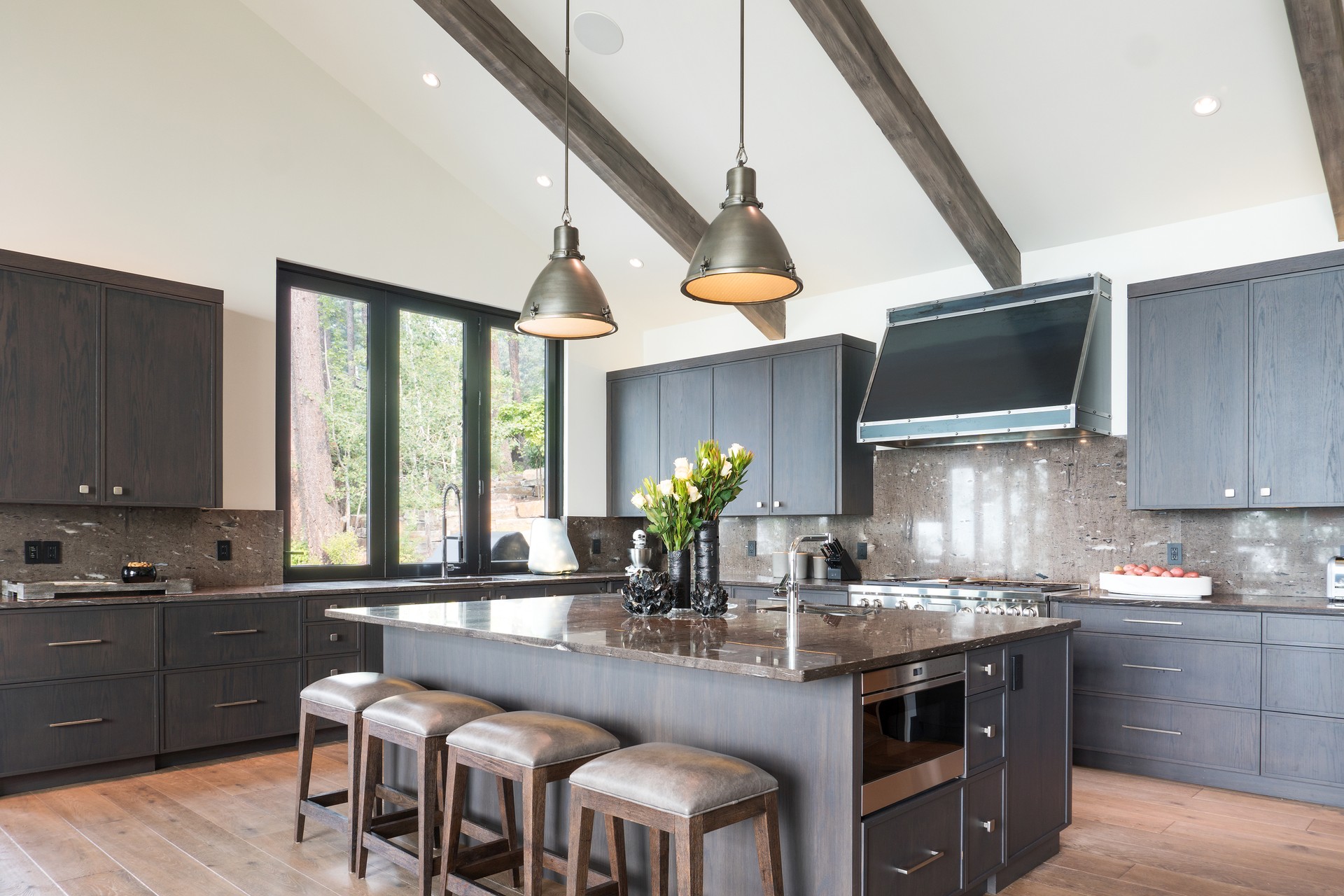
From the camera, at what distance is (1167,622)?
4.24 meters

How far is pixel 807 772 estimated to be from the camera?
7.61 feet

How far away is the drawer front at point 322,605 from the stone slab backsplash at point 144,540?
54cm

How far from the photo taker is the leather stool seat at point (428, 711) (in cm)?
282

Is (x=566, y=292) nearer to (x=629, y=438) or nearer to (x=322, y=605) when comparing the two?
(x=322, y=605)

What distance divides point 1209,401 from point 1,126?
19.4 ft

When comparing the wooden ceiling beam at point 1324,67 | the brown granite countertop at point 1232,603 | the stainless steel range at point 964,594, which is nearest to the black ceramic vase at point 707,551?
the stainless steel range at point 964,594

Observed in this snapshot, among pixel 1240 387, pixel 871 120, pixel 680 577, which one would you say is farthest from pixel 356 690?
pixel 1240 387

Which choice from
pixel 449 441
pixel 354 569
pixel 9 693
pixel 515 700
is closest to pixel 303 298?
pixel 449 441

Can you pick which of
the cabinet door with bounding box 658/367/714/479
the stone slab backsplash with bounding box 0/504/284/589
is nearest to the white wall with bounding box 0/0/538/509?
the stone slab backsplash with bounding box 0/504/284/589

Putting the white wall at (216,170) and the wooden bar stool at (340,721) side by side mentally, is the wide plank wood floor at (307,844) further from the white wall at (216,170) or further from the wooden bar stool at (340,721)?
the white wall at (216,170)

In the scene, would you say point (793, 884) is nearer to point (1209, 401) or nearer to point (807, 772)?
point (807, 772)

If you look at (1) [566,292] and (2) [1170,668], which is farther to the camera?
(2) [1170,668]

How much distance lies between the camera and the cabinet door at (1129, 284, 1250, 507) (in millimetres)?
4316

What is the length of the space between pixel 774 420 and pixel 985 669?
11.2 ft
